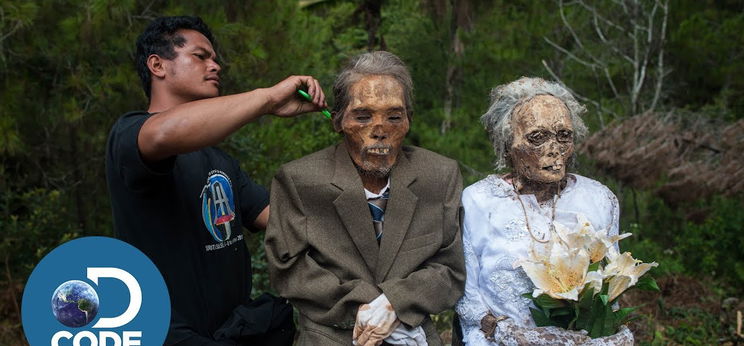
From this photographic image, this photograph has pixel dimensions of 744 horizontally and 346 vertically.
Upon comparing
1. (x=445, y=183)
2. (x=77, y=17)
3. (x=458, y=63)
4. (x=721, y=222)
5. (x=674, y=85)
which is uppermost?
(x=77, y=17)

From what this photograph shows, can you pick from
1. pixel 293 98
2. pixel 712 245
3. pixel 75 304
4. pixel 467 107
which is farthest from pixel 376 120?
pixel 467 107

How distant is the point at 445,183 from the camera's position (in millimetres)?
3299

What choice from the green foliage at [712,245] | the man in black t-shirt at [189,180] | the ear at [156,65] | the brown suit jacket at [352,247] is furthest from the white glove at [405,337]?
the green foliage at [712,245]

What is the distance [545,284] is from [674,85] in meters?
7.76

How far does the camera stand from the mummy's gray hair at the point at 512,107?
335 centimetres

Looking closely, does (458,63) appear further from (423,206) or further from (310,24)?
(423,206)

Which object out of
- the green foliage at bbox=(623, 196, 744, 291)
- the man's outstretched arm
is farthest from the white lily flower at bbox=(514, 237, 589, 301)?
the green foliage at bbox=(623, 196, 744, 291)

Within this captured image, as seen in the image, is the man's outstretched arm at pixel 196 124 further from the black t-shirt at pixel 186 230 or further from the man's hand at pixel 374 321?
the man's hand at pixel 374 321

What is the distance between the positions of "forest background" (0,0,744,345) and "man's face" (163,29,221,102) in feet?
8.16

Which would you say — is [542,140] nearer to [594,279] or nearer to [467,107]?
[594,279]

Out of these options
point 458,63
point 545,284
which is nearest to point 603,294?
point 545,284

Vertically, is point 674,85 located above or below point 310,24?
below

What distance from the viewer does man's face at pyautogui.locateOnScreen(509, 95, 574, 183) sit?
3.25 metres

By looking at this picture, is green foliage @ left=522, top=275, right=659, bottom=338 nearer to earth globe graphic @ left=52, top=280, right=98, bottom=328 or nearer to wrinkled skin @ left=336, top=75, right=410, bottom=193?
wrinkled skin @ left=336, top=75, right=410, bottom=193
